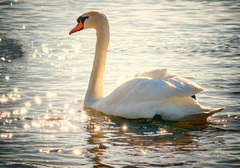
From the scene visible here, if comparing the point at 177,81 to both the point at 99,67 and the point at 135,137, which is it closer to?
the point at 135,137

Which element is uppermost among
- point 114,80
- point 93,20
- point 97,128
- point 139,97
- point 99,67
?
point 93,20

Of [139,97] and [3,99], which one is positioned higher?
[139,97]

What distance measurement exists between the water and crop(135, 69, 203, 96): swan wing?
658mm

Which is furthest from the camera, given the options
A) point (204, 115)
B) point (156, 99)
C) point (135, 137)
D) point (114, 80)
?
point (114, 80)

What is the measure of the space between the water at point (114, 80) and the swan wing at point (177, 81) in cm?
66

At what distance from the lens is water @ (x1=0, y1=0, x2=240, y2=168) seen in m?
7.67

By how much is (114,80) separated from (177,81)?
330 cm

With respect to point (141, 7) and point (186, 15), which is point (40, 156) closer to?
point (186, 15)

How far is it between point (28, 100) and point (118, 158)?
12.1ft

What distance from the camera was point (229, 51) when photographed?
1480cm

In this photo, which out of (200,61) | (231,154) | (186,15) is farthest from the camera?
(186,15)

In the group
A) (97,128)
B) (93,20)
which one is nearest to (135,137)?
(97,128)

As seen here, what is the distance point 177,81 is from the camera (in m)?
9.00

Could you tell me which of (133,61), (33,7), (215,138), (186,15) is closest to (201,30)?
(186,15)
